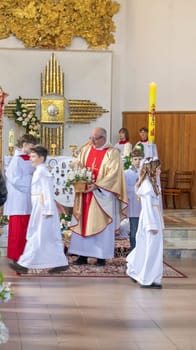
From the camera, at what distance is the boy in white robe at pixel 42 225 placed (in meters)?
8.05

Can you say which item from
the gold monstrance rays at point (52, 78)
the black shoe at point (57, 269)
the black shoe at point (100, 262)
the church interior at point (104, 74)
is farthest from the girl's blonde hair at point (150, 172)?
the gold monstrance rays at point (52, 78)

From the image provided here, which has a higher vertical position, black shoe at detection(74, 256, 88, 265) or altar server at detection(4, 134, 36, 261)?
altar server at detection(4, 134, 36, 261)

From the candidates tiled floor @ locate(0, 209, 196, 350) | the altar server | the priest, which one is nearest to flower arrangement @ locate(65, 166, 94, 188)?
the priest

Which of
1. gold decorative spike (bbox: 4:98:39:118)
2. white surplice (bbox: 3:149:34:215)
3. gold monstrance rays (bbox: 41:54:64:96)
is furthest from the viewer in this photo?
gold monstrance rays (bbox: 41:54:64:96)

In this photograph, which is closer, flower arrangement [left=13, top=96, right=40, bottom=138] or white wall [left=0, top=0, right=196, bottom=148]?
flower arrangement [left=13, top=96, right=40, bottom=138]

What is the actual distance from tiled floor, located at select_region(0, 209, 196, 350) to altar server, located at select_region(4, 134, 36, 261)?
0.48 m

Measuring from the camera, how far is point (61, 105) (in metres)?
14.5

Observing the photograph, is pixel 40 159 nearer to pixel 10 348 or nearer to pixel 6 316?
pixel 6 316

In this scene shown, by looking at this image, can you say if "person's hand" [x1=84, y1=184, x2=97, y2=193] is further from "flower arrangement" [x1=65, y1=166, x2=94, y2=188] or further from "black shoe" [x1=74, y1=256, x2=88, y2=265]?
"black shoe" [x1=74, y1=256, x2=88, y2=265]

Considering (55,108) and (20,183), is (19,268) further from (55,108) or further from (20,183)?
(55,108)

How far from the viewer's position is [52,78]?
1445 centimetres

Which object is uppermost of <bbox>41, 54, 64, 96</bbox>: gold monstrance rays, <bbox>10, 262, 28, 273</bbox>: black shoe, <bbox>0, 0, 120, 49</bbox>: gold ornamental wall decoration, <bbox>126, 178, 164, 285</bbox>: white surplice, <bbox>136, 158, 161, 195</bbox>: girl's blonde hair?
<bbox>0, 0, 120, 49</bbox>: gold ornamental wall decoration

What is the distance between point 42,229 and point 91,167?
1375mm

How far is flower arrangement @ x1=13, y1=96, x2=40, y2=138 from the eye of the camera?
14047mm
